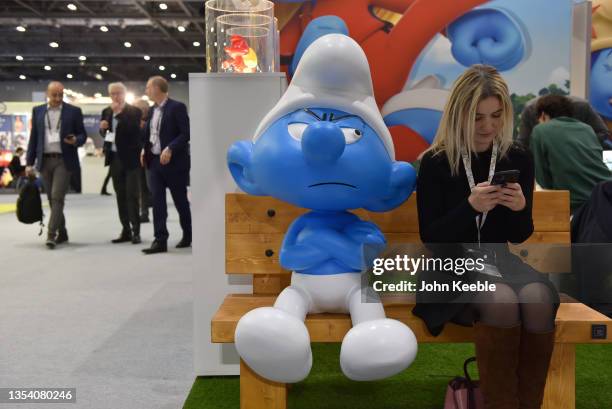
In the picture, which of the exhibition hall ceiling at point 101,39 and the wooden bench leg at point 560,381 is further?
the exhibition hall ceiling at point 101,39

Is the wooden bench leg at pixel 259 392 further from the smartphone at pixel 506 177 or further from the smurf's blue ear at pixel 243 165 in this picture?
the smartphone at pixel 506 177

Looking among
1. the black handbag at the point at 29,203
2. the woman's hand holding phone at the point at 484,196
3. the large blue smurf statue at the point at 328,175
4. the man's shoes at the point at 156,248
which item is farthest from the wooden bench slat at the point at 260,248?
the black handbag at the point at 29,203

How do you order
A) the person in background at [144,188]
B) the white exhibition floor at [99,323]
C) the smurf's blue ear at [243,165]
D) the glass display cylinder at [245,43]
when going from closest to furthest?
the smurf's blue ear at [243,165]
the white exhibition floor at [99,323]
the glass display cylinder at [245,43]
the person in background at [144,188]

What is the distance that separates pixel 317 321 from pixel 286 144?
56 cm

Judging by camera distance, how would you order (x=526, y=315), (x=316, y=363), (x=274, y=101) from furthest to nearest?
(x=316, y=363), (x=274, y=101), (x=526, y=315)

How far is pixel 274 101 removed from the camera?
2.43 metres

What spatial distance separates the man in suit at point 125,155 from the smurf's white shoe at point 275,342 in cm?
458

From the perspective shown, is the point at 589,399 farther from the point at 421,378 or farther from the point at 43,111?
the point at 43,111

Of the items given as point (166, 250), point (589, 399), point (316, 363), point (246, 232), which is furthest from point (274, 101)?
point (166, 250)

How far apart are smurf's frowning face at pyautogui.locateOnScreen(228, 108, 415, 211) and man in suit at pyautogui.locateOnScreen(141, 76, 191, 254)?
10.7ft

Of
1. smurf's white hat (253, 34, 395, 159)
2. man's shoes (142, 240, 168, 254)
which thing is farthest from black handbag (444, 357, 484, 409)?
man's shoes (142, 240, 168, 254)

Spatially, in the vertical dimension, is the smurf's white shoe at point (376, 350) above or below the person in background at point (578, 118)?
below
